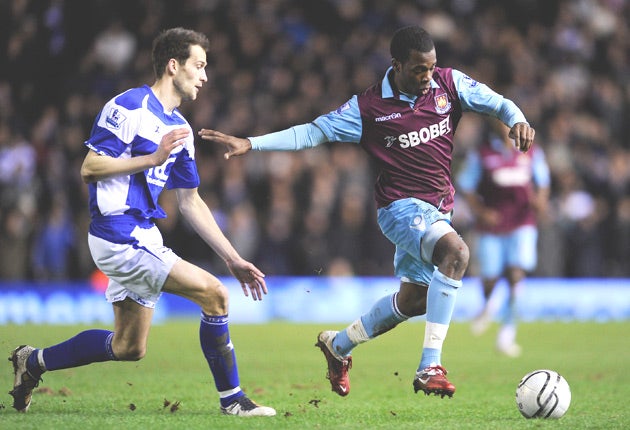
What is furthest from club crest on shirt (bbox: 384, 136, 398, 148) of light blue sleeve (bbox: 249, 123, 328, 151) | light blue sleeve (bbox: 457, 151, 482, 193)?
light blue sleeve (bbox: 457, 151, 482, 193)

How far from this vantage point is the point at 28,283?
17031mm

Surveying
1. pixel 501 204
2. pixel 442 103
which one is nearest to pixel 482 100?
pixel 442 103

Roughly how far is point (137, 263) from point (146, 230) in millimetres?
271

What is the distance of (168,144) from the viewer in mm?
6414

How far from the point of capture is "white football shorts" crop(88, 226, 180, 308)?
265 inches

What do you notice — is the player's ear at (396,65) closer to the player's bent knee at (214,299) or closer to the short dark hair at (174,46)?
the short dark hair at (174,46)

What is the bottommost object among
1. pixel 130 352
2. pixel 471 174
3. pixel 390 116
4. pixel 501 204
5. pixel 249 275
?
pixel 130 352

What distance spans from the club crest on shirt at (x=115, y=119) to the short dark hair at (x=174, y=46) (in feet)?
1.63

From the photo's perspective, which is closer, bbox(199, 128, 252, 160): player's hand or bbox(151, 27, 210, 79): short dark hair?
bbox(199, 128, 252, 160): player's hand

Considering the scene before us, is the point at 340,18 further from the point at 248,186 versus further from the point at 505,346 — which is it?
the point at 505,346

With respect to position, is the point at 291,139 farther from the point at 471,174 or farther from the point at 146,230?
the point at 471,174

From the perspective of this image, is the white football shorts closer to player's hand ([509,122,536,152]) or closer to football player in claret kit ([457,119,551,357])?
player's hand ([509,122,536,152])

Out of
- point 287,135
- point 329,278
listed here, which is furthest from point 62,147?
point 287,135

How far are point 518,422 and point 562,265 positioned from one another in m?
12.3
